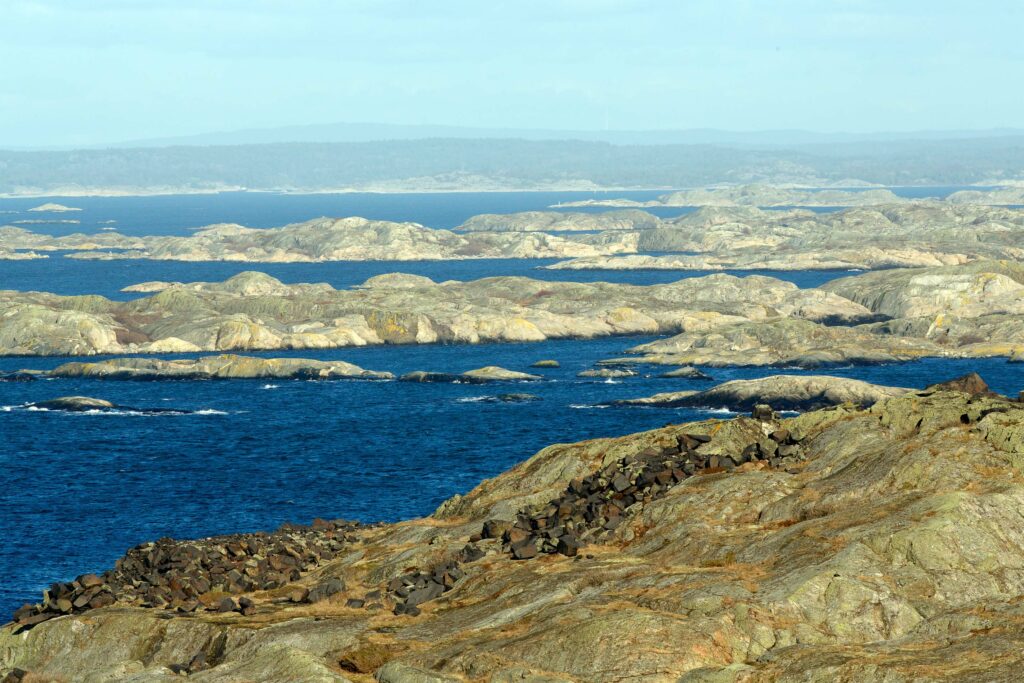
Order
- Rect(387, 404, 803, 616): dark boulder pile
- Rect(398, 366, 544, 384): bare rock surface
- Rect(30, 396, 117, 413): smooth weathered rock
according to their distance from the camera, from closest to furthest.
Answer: Rect(387, 404, 803, 616): dark boulder pile, Rect(30, 396, 117, 413): smooth weathered rock, Rect(398, 366, 544, 384): bare rock surface

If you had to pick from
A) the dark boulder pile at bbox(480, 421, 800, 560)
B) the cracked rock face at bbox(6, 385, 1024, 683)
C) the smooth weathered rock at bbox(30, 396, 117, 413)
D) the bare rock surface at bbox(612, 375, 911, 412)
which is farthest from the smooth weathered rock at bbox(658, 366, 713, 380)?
the cracked rock face at bbox(6, 385, 1024, 683)

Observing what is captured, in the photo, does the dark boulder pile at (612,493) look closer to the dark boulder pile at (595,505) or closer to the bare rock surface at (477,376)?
the dark boulder pile at (595,505)

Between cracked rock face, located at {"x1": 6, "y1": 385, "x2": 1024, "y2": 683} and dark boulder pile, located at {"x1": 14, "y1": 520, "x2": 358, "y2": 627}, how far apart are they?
1564 mm

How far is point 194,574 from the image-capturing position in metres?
43.7

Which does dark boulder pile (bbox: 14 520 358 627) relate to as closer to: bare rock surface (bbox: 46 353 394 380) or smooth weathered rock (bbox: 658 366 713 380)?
smooth weathered rock (bbox: 658 366 713 380)

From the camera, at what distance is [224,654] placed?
3391 centimetres

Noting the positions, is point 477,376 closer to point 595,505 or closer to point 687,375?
point 687,375

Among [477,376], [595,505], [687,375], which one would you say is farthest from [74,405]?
[595,505]

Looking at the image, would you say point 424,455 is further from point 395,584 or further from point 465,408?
point 395,584

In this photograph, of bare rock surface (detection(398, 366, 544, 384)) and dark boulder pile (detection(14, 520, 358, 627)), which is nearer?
dark boulder pile (detection(14, 520, 358, 627))

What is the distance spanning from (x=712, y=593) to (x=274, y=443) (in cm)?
8855

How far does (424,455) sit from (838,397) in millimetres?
43173

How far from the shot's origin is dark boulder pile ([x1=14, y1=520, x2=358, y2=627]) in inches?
1663

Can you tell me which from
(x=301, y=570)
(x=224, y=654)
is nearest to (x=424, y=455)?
(x=301, y=570)
